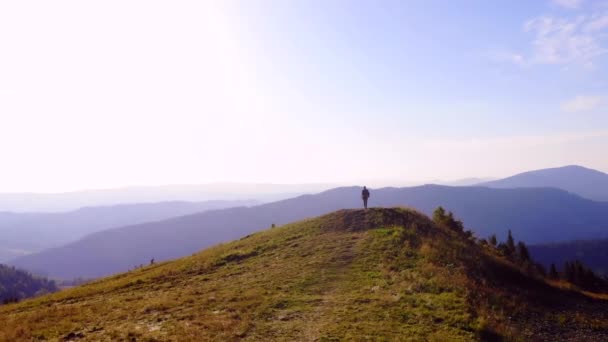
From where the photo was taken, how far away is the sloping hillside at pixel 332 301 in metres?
16.6

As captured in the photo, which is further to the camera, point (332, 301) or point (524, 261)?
point (524, 261)

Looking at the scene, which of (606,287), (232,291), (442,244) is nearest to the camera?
(232,291)

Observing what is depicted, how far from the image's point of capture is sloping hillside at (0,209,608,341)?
16594mm

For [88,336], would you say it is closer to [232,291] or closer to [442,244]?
[232,291]

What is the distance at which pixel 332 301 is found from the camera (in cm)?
2002

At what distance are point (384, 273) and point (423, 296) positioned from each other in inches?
178

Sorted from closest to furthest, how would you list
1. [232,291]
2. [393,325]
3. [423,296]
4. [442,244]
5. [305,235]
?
[393,325] → [423,296] → [232,291] → [442,244] → [305,235]

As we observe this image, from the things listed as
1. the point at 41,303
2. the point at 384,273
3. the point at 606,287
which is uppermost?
the point at 384,273

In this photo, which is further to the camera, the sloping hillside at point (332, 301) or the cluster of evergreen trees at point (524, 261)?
the cluster of evergreen trees at point (524, 261)

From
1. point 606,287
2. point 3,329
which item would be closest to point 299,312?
point 3,329

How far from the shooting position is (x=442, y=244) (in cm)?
3169

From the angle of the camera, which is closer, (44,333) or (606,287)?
(44,333)

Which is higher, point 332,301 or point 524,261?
point 332,301

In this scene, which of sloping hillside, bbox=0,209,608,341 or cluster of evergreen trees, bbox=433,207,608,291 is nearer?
sloping hillside, bbox=0,209,608,341
